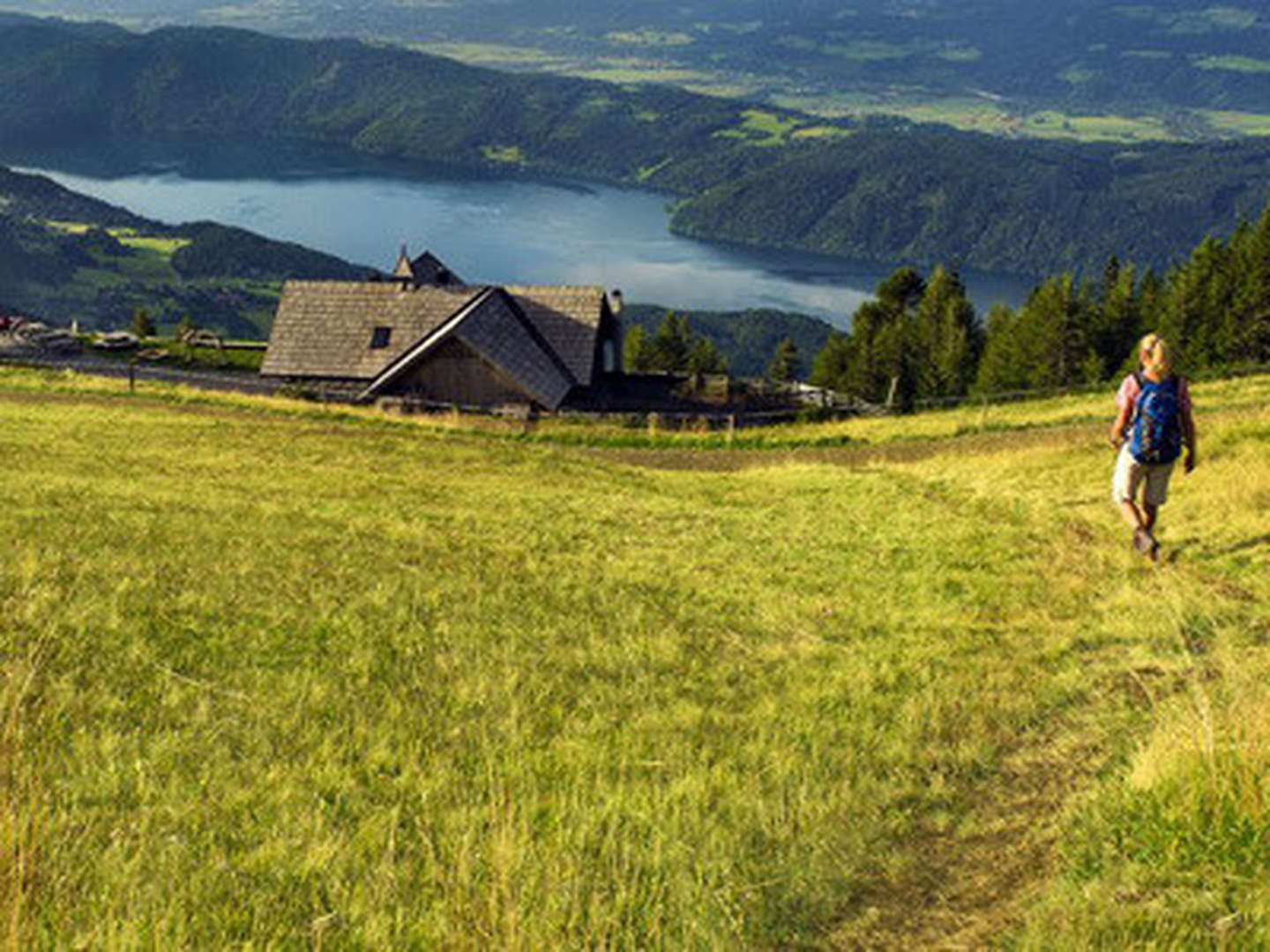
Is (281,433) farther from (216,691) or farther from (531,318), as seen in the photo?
(216,691)

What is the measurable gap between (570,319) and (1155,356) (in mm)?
36743

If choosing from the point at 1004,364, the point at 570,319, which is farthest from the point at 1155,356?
the point at 1004,364

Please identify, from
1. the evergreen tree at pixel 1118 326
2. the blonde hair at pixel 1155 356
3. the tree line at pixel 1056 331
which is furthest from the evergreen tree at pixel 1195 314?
the blonde hair at pixel 1155 356

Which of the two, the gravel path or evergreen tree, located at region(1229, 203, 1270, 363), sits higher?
evergreen tree, located at region(1229, 203, 1270, 363)

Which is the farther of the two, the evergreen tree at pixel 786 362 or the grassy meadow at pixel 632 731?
the evergreen tree at pixel 786 362

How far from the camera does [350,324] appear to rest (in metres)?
45.6

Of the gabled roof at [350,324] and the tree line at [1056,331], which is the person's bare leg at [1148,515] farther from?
the tree line at [1056,331]

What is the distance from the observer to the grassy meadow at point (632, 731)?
4.28 m

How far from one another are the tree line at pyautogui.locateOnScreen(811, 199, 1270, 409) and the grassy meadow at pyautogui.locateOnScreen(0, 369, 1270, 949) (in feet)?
228

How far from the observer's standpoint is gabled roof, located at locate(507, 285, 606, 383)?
4450 cm

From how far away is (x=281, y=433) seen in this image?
29.3 metres

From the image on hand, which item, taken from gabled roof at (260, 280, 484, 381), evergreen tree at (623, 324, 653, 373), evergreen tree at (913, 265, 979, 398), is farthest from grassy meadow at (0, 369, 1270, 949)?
evergreen tree at (623, 324, 653, 373)

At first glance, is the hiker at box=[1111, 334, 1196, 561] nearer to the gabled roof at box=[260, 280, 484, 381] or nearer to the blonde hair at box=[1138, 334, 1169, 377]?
the blonde hair at box=[1138, 334, 1169, 377]

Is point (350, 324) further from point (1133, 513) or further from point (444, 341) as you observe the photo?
point (1133, 513)
